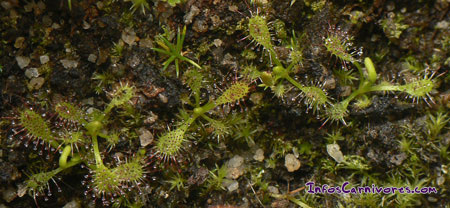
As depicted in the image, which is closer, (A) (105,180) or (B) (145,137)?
(A) (105,180)

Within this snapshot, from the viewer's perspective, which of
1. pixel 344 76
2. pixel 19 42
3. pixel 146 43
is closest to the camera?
pixel 19 42

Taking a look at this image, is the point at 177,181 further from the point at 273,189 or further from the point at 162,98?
the point at 273,189

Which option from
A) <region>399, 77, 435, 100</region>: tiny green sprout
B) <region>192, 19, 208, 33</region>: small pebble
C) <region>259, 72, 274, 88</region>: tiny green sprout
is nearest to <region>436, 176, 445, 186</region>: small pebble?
<region>399, 77, 435, 100</region>: tiny green sprout

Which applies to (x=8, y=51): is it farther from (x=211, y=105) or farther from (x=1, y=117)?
(x=211, y=105)

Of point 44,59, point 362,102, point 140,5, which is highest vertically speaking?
point 140,5

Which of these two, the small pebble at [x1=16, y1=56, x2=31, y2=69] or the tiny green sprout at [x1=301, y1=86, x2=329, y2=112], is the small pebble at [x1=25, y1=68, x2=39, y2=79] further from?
the tiny green sprout at [x1=301, y1=86, x2=329, y2=112]

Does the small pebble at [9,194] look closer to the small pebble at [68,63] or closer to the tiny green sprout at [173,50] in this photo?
the small pebble at [68,63]

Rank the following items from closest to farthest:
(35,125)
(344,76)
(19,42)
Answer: (35,125) < (19,42) < (344,76)

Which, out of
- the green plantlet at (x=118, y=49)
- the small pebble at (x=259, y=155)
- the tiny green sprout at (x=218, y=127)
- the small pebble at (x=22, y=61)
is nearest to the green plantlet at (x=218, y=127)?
the tiny green sprout at (x=218, y=127)

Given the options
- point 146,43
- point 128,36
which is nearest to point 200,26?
point 146,43
